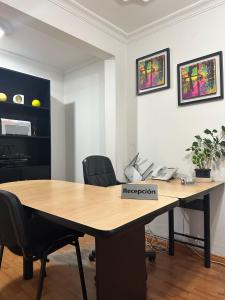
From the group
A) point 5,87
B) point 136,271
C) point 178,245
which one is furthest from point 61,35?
point 178,245

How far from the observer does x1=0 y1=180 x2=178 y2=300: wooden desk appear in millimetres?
1046

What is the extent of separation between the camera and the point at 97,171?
2.54 m

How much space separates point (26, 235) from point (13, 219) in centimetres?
13

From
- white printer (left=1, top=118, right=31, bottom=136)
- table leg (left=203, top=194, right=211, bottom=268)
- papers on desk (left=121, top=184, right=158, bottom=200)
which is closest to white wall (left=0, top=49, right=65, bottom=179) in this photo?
white printer (left=1, top=118, right=31, bottom=136)

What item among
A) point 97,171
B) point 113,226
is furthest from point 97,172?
point 113,226

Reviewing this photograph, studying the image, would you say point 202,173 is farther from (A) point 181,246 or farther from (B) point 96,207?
(B) point 96,207

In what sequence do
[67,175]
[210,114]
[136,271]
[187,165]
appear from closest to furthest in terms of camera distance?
[136,271]
[210,114]
[187,165]
[67,175]

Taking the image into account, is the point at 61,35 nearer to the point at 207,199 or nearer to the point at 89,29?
the point at 89,29

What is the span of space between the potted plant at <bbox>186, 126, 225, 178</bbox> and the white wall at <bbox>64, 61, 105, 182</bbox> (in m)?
1.59

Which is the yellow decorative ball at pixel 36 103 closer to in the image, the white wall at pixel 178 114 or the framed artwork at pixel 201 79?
the white wall at pixel 178 114

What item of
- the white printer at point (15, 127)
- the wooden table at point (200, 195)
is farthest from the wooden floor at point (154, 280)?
the white printer at point (15, 127)

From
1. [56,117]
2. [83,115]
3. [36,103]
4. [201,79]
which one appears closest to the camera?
[201,79]

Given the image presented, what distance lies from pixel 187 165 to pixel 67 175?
7.78 feet

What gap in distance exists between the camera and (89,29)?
2736mm
